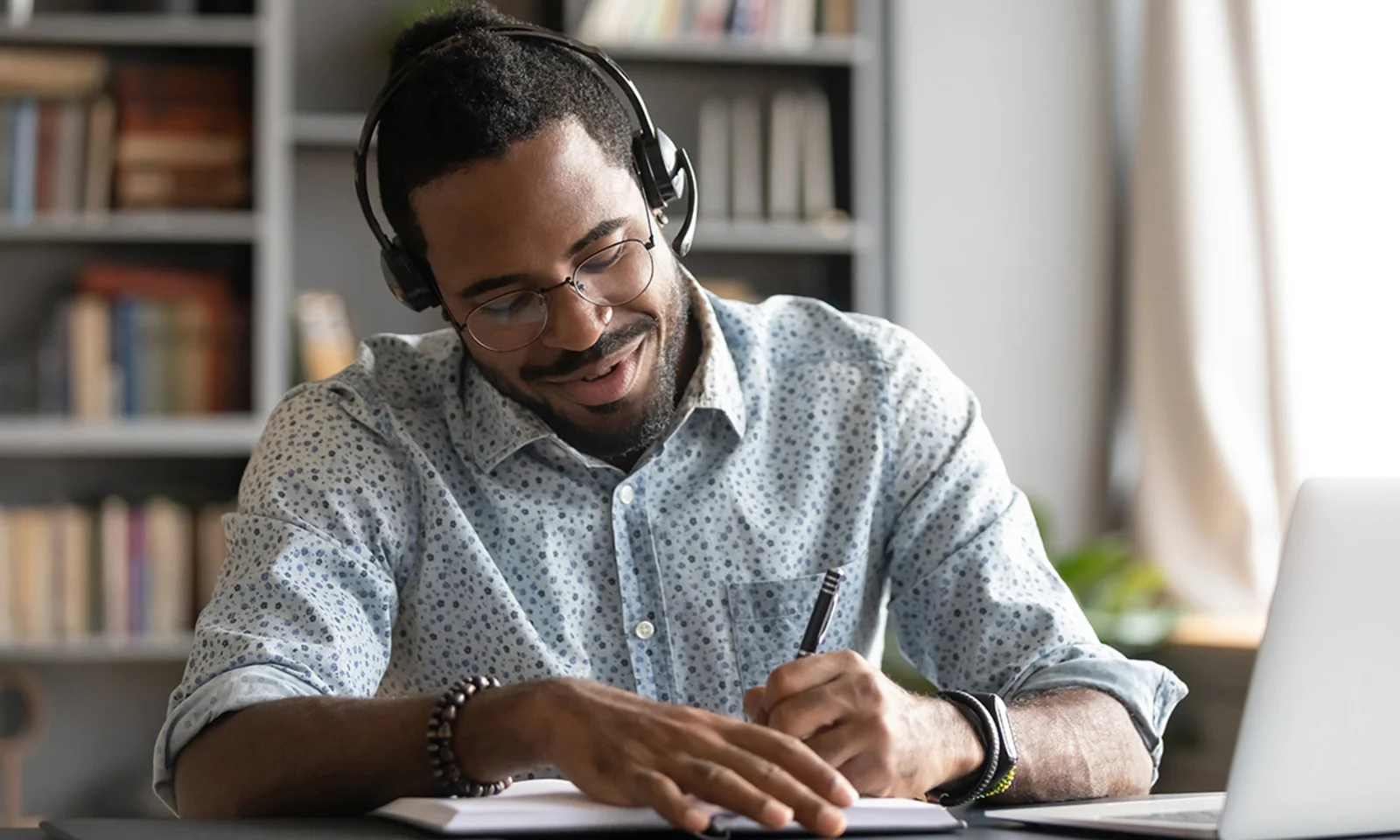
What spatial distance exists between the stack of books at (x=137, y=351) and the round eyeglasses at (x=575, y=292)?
191cm

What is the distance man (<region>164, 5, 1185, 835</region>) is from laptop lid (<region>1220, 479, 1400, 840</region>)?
321 mm

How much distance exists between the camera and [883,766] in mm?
1034

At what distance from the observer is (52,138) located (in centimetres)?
312

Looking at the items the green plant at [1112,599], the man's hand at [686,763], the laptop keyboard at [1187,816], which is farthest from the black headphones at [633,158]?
the green plant at [1112,599]

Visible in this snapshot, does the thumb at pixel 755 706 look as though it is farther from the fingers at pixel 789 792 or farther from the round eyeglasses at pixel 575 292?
the round eyeglasses at pixel 575 292

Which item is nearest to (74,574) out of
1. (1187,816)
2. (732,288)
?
(732,288)

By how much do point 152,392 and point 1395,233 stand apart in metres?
2.31

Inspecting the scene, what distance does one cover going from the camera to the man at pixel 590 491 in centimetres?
131

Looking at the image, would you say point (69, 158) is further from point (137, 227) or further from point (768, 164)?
point (768, 164)

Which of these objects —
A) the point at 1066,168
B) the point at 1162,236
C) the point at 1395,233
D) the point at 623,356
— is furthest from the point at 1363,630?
the point at 1066,168

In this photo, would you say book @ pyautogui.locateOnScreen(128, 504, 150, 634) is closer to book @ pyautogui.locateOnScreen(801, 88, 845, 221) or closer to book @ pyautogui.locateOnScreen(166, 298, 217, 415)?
book @ pyautogui.locateOnScreen(166, 298, 217, 415)

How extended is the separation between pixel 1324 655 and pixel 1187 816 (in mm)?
179

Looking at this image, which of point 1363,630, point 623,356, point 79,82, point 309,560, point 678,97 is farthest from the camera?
point 678,97

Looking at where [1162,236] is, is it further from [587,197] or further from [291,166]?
[587,197]
